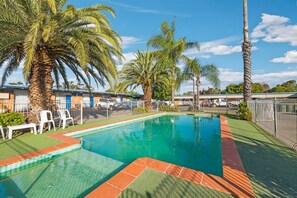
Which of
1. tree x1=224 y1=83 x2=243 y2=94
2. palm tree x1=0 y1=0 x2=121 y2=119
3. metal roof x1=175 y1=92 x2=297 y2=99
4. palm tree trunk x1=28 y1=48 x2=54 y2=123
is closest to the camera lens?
palm tree x1=0 y1=0 x2=121 y2=119

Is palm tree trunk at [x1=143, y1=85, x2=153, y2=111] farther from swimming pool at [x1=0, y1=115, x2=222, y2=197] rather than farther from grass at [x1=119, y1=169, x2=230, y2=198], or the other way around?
grass at [x1=119, y1=169, x2=230, y2=198]

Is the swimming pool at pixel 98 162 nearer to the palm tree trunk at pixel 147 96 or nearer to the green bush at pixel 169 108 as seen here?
the green bush at pixel 169 108

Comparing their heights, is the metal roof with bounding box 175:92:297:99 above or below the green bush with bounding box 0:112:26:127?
above

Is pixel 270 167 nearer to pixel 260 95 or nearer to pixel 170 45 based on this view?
pixel 170 45

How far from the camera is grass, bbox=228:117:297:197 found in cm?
272

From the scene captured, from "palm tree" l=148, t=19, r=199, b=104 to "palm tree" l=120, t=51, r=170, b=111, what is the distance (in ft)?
3.47

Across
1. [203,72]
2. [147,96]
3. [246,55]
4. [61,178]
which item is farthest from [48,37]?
[203,72]

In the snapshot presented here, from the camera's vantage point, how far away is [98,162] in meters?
4.40

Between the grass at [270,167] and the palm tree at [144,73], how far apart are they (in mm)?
13382

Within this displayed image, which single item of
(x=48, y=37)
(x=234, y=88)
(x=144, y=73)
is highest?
(x=234, y=88)

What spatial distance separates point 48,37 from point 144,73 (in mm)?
12456

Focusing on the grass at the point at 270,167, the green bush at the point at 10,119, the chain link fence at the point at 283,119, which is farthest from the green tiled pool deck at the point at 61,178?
the chain link fence at the point at 283,119

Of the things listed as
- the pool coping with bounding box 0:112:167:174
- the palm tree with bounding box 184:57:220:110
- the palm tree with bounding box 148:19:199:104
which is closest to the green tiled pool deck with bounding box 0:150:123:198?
the pool coping with bounding box 0:112:167:174

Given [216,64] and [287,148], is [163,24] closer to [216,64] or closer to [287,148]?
[216,64]
